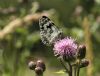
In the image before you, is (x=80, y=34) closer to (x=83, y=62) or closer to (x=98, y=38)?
(x=98, y=38)

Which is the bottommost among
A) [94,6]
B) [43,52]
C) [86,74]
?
[86,74]

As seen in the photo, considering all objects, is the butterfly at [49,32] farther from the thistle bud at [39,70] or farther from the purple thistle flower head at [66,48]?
the thistle bud at [39,70]

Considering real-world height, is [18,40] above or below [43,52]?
below

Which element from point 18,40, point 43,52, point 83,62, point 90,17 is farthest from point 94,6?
point 43,52

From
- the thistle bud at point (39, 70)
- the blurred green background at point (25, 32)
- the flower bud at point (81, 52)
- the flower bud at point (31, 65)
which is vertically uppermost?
the blurred green background at point (25, 32)

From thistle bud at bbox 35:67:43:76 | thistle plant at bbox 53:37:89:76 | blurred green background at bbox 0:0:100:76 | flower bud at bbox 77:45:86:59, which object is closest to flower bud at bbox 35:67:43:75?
thistle bud at bbox 35:67:43:76

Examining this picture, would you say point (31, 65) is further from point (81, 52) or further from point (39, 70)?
point (81, 52)

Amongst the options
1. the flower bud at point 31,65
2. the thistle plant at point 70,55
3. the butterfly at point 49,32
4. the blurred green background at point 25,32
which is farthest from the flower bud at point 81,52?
the blurred green background at point 25,32
